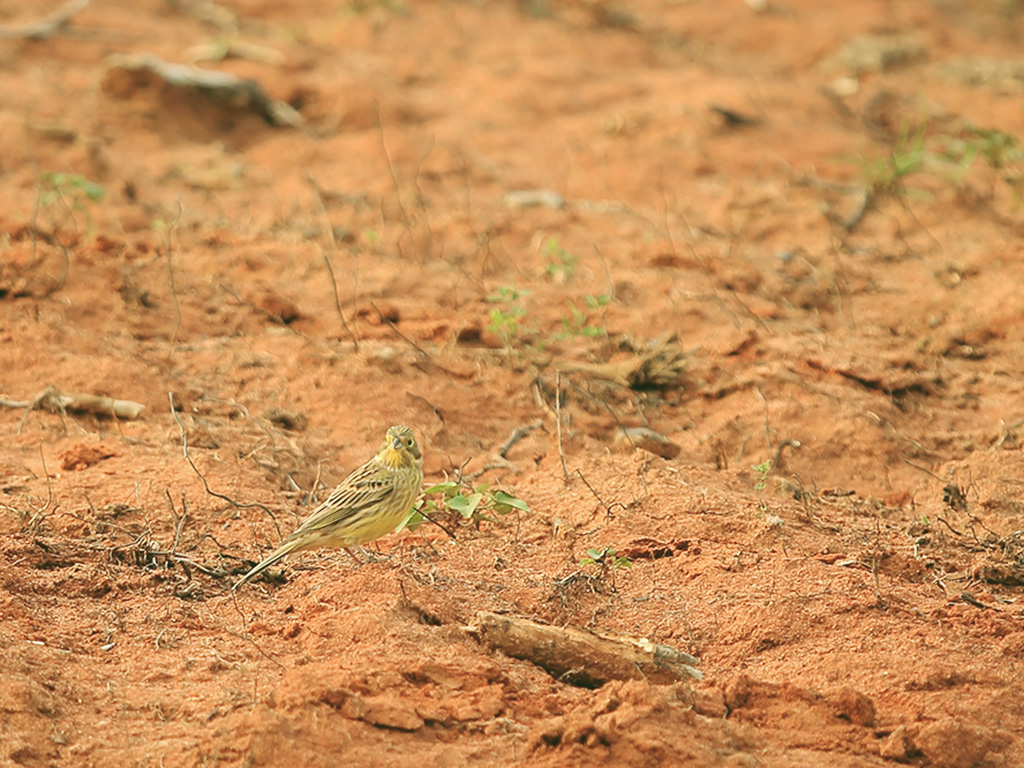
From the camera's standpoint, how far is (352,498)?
5.84 metres

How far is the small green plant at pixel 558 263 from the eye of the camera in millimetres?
9945

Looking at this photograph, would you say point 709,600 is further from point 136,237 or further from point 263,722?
point 136,237

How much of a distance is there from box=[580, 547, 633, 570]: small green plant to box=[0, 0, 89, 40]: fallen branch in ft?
34.1

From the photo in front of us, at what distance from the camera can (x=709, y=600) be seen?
19.0 feet

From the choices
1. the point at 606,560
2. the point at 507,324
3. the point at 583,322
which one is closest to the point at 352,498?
the point at 606,560

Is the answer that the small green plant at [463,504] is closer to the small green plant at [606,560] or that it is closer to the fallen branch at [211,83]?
the small green plant at [606,560]

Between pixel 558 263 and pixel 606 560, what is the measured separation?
456cm

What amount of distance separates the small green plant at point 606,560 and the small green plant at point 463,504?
356 millimetres

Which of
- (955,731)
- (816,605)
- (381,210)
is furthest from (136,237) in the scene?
(955,731)

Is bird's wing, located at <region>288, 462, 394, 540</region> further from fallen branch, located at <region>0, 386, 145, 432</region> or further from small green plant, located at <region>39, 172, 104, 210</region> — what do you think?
small green plant, located at <region>39, 172, 104, 210</region>

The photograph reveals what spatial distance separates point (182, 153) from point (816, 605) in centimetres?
815

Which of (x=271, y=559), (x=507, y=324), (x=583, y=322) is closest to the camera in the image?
(x=271, y=559)

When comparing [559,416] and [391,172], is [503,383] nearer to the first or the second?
[559,416]

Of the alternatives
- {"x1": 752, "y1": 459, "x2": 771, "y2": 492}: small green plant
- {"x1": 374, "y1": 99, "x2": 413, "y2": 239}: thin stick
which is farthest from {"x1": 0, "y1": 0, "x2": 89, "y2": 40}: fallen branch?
{"x1": 752, "y1": 459, "x2": 771, "y2": 492}: small green plant
